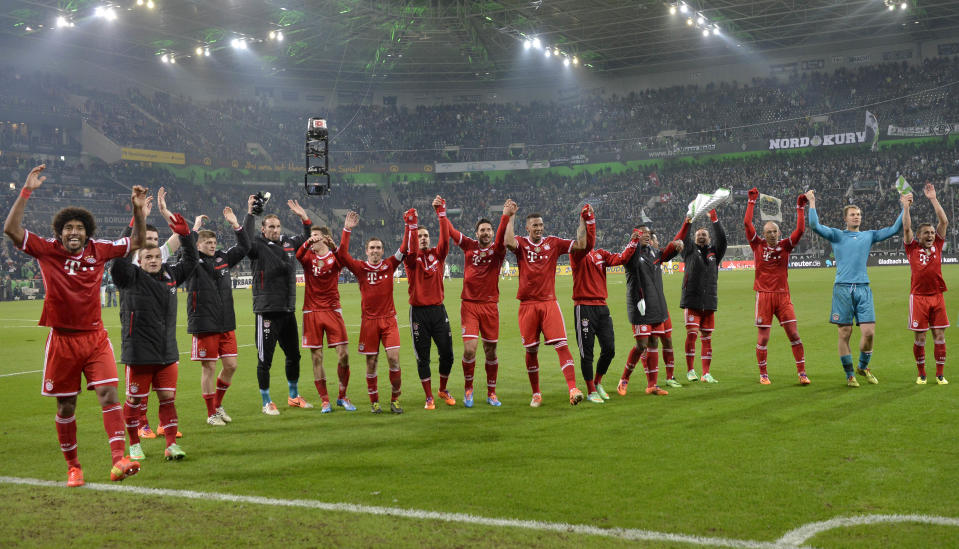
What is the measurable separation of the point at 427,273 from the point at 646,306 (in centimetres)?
311

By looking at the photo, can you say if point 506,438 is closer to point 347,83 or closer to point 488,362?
point 488,362

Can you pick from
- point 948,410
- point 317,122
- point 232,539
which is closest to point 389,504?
point 232,539

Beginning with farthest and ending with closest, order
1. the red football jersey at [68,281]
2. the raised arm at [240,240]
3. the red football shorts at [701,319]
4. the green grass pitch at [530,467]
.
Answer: the red football shorts at [701,319] → the raised arm at [240,240] → the red football jersey at [68,281] → the green grass pitch at [530,467]

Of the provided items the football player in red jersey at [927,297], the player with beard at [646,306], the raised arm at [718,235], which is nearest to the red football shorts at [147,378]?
the player with beard at [646,306]

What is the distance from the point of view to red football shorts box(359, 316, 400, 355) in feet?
31.1

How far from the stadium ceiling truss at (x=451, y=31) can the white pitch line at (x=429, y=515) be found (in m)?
42.5

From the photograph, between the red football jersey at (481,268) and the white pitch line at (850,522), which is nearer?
the white pitch line at (850,522)

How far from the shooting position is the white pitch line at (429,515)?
4746mm

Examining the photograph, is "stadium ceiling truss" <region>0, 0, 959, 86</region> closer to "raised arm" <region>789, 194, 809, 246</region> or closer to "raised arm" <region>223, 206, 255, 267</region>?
"raised arm" <region>223, 206, 255, 267</region>

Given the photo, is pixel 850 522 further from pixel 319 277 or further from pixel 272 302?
pixel 272 302

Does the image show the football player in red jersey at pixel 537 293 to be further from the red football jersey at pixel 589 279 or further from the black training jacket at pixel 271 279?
the black training jacket at pixel 271 279

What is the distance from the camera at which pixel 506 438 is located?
784 cm

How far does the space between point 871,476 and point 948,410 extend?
326 cm

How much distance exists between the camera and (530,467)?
661cm
